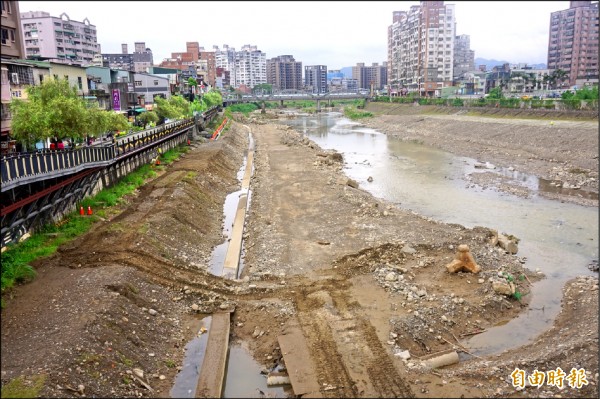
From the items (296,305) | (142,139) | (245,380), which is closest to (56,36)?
(142,139)

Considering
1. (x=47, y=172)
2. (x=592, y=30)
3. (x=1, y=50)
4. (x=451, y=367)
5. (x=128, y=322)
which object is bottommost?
(x=451, y=367)

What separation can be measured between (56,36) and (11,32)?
6381 cm

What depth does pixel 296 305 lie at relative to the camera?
17297 millimetres

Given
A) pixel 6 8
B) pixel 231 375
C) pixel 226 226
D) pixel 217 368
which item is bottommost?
pixel 231 375

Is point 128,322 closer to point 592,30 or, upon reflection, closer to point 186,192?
point 186,192

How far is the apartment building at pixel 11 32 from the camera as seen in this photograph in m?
36.6

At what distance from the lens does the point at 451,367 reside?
13.6 m

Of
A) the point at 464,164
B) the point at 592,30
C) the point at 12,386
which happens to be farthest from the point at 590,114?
the point at 592,30

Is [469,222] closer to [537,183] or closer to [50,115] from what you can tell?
[537,183]

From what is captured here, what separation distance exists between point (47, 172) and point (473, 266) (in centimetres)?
1862

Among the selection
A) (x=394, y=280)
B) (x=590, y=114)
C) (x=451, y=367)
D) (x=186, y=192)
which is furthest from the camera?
(x=590, y=114)

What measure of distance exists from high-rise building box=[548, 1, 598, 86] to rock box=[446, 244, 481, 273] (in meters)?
122

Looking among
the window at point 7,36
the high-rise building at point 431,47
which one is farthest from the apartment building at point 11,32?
the high-rise building at point 431,47

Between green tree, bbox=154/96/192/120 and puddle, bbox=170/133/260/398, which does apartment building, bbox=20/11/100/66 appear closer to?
green tree, bbox=154/96/192/120
